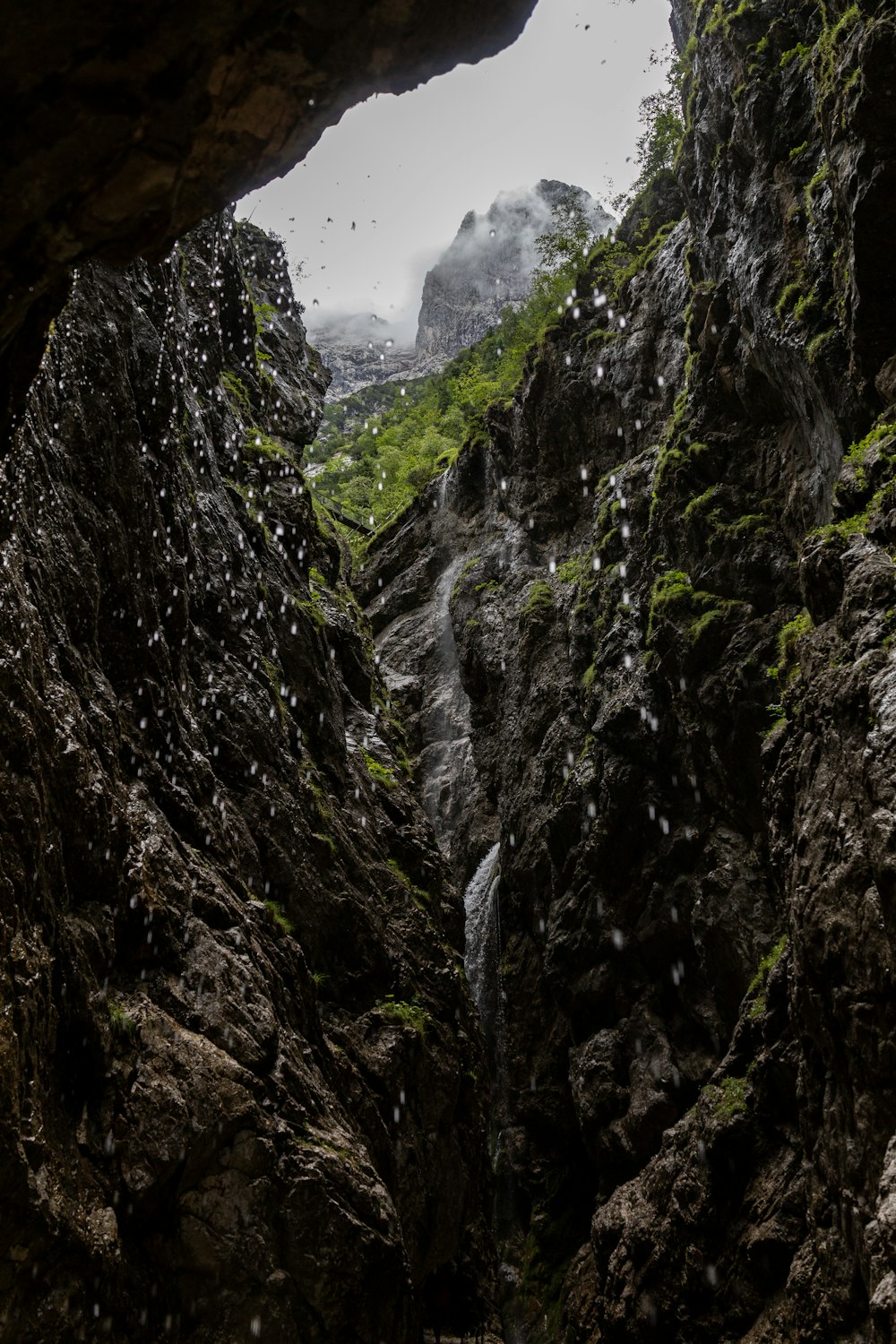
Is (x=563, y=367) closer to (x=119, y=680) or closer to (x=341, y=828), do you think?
(x=341, y=828)

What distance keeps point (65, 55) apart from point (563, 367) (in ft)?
72.6

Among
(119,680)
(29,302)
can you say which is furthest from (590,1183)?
(29,302)

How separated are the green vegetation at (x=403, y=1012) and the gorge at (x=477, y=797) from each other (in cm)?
7

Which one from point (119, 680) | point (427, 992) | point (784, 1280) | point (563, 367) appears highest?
point (563, 367)

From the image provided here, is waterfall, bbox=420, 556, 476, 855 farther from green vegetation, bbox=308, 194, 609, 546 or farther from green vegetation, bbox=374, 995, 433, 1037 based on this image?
green vegetation, bbox=374, 995, 433, 1037

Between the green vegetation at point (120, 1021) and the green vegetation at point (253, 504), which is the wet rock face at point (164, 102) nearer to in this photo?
the green vegetation at point (120, 1021)

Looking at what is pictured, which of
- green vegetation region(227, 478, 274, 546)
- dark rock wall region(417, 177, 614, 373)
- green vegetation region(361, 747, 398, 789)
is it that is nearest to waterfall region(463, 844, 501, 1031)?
green vegetation region(361, 747, 398, 789)

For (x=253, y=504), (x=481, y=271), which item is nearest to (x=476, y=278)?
(x=481, y=271)

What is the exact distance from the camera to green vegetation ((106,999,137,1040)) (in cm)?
586

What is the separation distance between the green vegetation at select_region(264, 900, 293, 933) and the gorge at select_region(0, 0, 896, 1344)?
0.26 metres

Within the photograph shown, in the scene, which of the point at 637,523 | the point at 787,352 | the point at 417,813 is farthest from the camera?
the point at 637,523

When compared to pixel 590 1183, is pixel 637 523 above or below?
above

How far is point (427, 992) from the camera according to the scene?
12.6 metres

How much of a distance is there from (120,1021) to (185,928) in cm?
130
